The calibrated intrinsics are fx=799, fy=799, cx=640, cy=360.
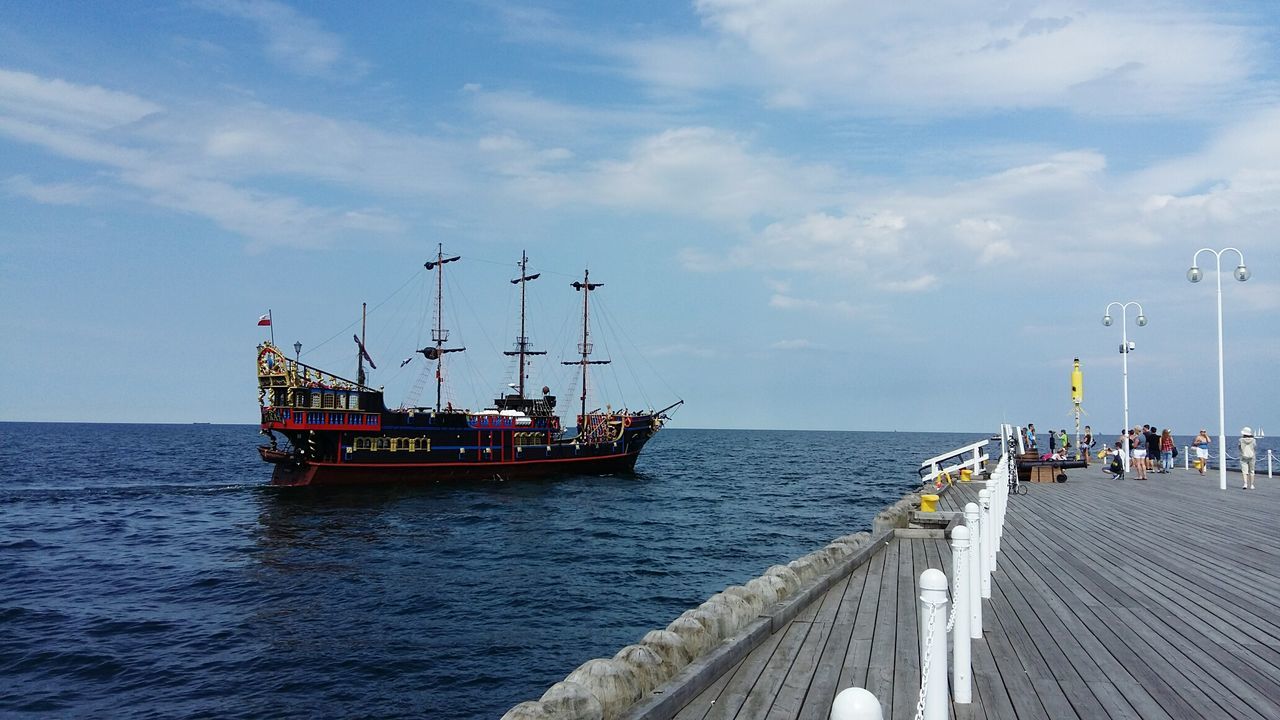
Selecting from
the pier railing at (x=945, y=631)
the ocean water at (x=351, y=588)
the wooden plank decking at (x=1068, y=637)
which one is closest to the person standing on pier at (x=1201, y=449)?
the ocean water at (x=351, y=588)

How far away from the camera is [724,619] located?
695cm

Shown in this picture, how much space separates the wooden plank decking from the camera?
5656mm

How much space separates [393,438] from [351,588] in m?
31.8

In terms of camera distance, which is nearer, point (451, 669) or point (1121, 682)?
point (1121, 682)

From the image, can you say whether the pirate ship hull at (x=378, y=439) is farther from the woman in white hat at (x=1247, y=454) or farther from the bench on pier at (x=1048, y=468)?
the woman in white hat at (x=1247, y=454)

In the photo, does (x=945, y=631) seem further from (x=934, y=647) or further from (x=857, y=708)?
(x=857, y=708)

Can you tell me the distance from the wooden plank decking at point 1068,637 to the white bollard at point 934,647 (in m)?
1.13

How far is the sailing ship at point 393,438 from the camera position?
48.0 meters

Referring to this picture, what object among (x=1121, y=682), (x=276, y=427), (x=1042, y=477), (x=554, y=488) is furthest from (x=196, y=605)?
(x=554, y=488)

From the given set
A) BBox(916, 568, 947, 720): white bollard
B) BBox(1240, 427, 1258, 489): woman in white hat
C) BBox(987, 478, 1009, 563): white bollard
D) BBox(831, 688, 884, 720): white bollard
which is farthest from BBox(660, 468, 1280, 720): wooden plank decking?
BBox(1240, 427, 1258, 489): woman in white hat

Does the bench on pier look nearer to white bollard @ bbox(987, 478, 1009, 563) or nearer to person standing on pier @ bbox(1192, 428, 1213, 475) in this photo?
person standing on pier @ bbox(1192, 428, 1213, 475)

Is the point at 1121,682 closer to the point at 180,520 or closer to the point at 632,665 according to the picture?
the point at 632,665

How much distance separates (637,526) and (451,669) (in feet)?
63.6

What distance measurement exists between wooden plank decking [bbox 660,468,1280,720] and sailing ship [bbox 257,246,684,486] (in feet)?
140
